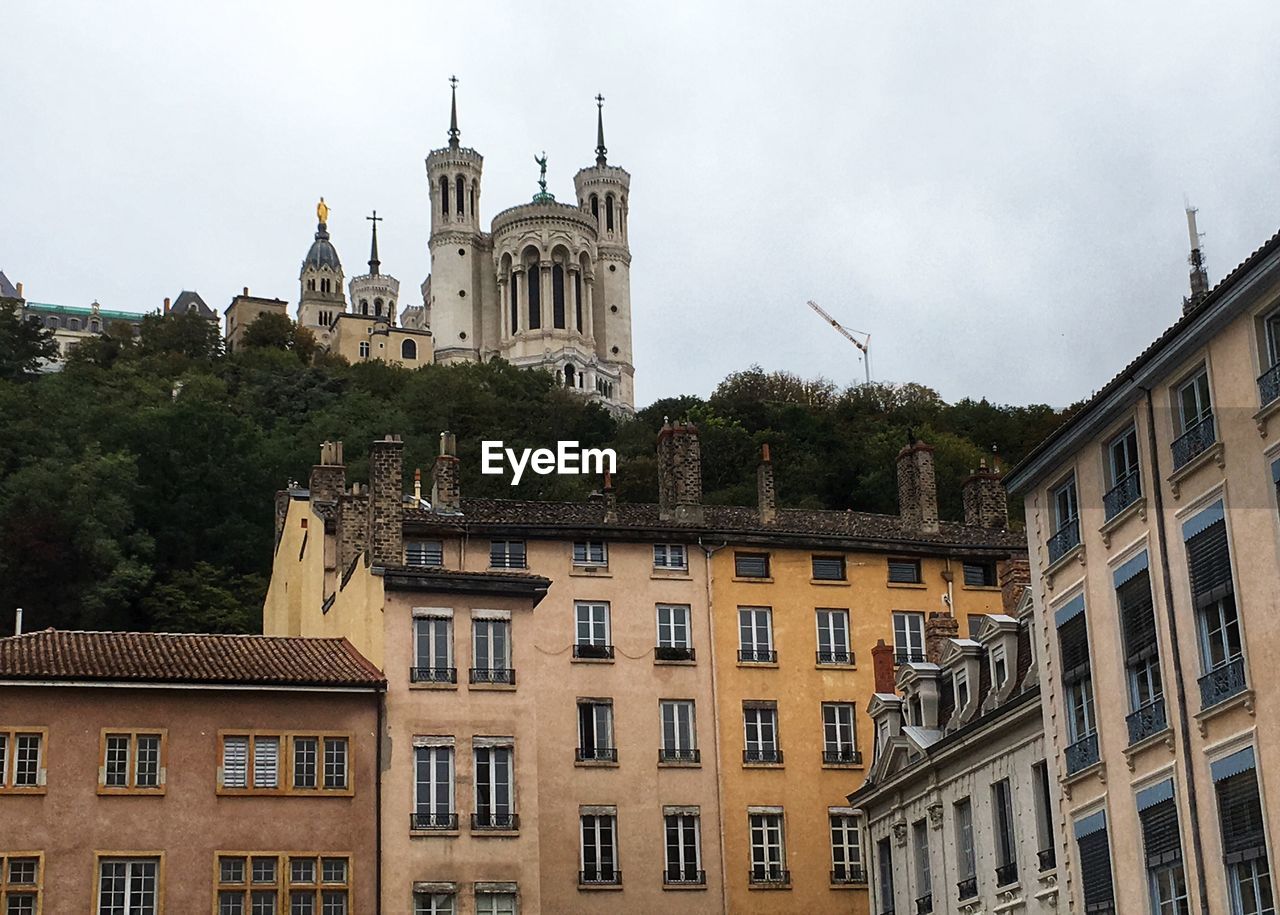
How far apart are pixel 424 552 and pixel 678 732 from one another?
25.9ft

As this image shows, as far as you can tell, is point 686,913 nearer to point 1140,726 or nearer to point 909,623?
point 909,623

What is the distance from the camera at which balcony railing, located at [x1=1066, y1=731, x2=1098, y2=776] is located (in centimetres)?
3000

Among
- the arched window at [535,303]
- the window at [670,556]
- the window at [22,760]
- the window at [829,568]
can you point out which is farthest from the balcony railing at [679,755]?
the arched window at [535,303]

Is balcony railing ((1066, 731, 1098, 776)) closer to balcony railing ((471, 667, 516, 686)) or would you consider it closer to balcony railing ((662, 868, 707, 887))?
balcony railing ((471, 667, 516, 686))

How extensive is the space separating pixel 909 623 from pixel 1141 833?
984 inches

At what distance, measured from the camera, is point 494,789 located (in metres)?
41.9

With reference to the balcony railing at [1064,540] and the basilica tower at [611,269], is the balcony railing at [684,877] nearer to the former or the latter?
the balcony railing at [1064,540]

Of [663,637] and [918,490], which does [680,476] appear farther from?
[918,490]

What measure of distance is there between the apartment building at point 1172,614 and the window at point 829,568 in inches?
819

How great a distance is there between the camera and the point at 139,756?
39688mm

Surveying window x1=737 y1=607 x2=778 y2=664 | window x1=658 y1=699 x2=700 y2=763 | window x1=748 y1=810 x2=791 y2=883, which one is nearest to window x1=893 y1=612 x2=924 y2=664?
window x1=737 y1=607 x2=778 y2=664

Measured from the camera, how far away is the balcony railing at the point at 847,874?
49406 millimetres

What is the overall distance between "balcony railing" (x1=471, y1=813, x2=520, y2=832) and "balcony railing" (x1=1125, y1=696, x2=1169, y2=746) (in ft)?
54.5

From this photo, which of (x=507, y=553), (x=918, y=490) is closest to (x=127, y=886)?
(x=507, y=553)
